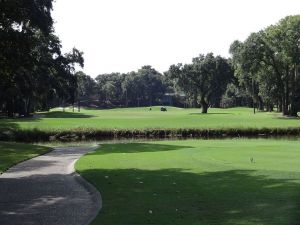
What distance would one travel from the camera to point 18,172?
19562mm

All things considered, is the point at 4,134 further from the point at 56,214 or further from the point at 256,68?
the point at 256,68

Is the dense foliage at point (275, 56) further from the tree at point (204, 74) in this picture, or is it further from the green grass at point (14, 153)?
the green grass at point (14, 153)

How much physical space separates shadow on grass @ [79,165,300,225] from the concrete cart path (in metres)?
0.49

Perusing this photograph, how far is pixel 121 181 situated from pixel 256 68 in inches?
2655

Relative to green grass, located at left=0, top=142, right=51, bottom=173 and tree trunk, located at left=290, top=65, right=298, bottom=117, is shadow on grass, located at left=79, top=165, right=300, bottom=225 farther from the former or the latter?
tree trunk, located at left=290, top=65, right=298, bottom=117

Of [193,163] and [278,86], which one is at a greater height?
[278,86]

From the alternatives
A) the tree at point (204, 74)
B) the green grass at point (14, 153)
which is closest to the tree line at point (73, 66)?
the tree at point (204, 74)

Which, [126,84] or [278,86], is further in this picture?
[126,84]

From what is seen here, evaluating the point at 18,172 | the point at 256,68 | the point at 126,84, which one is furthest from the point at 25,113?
the point at 126,84

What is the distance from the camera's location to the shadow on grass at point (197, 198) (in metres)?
10.1

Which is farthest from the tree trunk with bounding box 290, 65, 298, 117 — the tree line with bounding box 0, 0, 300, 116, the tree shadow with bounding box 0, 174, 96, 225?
the tree shadow with bounding box 0, 174, 96, 225

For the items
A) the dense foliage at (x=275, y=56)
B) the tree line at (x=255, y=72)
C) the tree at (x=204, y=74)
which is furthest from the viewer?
the tree at (x=204, y=74)

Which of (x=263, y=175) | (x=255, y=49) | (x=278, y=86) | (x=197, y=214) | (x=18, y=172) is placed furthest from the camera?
(x=278, y=86)

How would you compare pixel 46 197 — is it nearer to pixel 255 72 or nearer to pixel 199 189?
pixel 199 189
